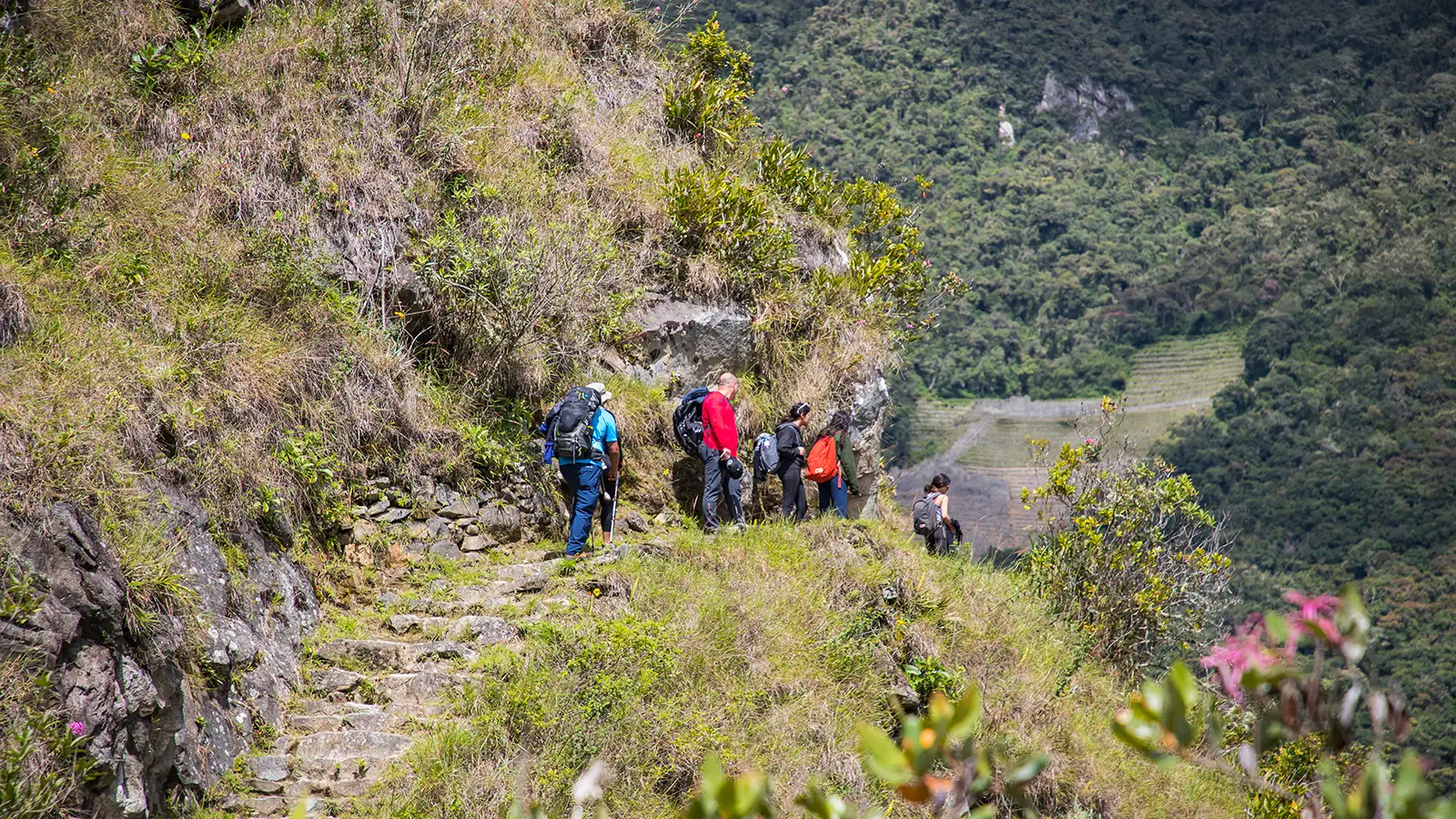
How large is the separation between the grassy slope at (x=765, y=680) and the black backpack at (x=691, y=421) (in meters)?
0.88

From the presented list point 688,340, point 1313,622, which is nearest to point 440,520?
point 688,340

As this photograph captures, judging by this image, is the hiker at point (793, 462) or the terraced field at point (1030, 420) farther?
the terraced field at point (1030, 420)

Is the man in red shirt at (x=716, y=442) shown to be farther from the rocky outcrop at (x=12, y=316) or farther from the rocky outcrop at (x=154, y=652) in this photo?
the rocky outcrop at (x=12, y=316)

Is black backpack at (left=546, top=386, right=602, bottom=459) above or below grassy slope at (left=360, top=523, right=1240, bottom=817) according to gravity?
above

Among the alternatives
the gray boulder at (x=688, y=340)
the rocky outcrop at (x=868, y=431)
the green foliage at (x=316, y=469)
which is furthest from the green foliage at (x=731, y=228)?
the green foliage at (x=316, y=469)

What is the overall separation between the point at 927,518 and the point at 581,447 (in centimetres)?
446

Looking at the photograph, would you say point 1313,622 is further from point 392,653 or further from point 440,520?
point 440,520

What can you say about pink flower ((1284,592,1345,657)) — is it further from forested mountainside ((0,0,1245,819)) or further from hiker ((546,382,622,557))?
hiker ((546,382,622,557))

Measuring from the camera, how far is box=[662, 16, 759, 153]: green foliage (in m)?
12.5

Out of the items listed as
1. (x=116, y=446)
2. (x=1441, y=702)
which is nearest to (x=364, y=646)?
(x=116, y=446)

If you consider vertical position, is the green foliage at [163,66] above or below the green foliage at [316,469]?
above

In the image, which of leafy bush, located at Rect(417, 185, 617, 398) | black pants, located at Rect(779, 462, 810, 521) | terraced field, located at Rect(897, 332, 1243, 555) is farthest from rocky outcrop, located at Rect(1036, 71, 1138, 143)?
leafy bush, located at Rect(417, 185, 617, 398)

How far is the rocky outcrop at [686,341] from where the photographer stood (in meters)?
10.5

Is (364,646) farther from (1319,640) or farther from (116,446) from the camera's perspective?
(1319,640)
